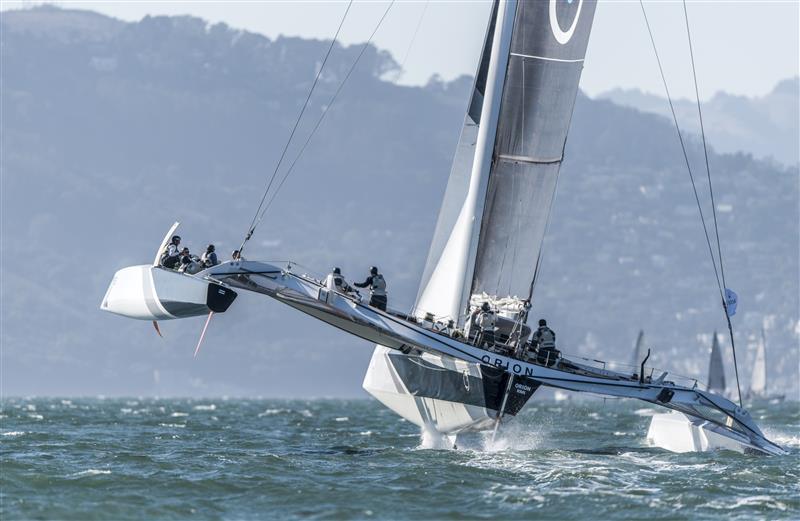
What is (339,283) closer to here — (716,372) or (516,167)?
(516,167)

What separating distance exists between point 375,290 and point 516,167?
4255mm

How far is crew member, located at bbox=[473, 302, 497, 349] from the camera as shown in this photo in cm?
2619

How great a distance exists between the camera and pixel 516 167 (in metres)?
28.5

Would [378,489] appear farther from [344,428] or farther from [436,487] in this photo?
[344,428]

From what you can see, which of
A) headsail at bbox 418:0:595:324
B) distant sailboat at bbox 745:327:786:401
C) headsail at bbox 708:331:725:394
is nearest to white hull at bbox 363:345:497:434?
headsail at bbox 418:0:595:324

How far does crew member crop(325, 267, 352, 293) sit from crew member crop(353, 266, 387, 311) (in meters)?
0.24

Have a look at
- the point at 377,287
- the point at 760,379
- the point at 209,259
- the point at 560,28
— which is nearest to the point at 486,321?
the point at 377,287

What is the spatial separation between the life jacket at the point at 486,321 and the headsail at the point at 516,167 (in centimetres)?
117

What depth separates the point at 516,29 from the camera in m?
28.1

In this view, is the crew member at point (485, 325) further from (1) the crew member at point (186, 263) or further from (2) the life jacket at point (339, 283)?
(1) the crew member at point (186, 263)

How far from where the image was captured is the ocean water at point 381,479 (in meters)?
18.9

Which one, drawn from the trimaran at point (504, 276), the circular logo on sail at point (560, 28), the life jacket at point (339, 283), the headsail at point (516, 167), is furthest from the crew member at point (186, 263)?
the circular logo on sail at point (560, 28)

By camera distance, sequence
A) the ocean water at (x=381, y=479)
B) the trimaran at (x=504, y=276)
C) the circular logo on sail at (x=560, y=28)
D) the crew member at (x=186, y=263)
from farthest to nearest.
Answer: the circular logo on sail at (x=560, y=28), the trimaran at (x=504, y=276), the crew member at (x=186, y=263), the ocean water at (x=381, y=479)

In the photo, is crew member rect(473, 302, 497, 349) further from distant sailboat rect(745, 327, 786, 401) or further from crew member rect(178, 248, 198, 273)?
distant sailboat rect(745, 327, 786, 401)
